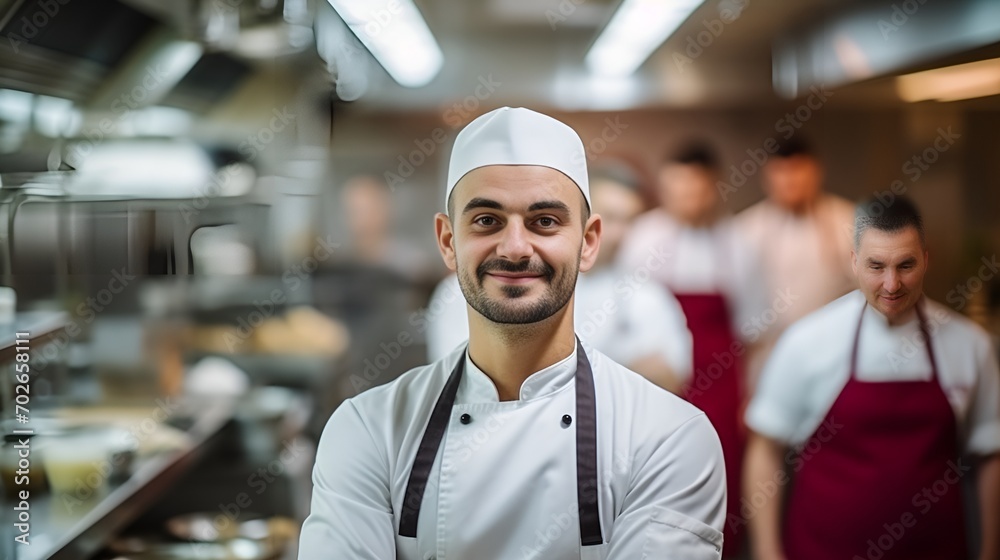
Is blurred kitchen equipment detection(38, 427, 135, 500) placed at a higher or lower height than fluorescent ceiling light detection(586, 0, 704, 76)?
lower

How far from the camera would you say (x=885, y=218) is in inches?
51.6

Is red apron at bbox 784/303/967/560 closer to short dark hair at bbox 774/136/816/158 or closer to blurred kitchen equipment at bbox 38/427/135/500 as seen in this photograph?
short dark hair at bbox 774/136/816/158

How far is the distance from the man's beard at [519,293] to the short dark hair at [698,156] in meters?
0.27

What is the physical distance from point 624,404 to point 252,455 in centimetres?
85

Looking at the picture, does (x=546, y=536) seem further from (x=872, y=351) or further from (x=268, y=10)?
(x=268, y=10)

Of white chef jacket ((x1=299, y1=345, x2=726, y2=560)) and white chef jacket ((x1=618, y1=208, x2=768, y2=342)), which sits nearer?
white chef jacket ((x1=299, y1=345, x2=726, y2=560))

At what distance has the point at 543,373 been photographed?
1.25 metres

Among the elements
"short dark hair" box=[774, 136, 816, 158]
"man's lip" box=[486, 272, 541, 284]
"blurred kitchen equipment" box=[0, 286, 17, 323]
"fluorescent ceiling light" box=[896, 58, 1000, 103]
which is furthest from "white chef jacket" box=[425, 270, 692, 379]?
"blurred kitchen equipment" box=[0, 286, 17, 323]

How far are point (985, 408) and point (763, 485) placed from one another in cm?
38

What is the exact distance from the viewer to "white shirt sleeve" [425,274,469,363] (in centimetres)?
132

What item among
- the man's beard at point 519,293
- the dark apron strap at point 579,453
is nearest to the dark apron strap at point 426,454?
the dark apron strap at point 579,453

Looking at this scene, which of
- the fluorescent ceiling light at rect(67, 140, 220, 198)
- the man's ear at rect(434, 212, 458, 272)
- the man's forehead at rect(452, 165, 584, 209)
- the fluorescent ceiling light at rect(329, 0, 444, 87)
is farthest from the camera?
the fluorescent ceiling light at rect(67, 140, 220, 198)

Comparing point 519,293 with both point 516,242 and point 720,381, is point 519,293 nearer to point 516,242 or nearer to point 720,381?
point 516,242

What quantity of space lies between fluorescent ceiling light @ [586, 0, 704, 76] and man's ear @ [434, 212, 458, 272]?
36 centimetres
